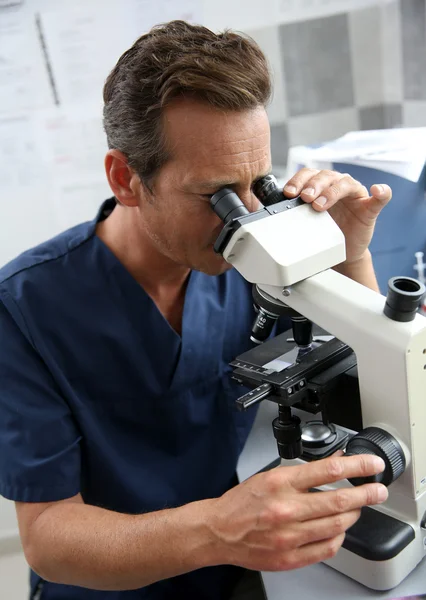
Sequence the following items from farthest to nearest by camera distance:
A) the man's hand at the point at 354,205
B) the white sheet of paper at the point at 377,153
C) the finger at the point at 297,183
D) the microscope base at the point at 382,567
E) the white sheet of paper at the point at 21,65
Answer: the white sheet of paper at the point at 21,65 < the white sheet of paper at the point at 377,153 < the man's hand at the point at 354,205 < the finger at the point at 297,183 < the microscope base at the point at 382,567

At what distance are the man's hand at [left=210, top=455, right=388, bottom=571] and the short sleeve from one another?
0.49 meters

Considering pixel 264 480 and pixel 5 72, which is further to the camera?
pixel 5 72

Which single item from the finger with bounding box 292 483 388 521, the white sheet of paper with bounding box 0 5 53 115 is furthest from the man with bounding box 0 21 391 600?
the white sheet of paper with bounding box 0 5 53 115

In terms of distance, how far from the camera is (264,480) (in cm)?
90

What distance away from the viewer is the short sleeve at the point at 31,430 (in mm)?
1231

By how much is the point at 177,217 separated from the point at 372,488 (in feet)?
2.13

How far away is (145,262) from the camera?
144cm

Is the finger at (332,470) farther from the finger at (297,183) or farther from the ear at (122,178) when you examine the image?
the ear at (122,178)

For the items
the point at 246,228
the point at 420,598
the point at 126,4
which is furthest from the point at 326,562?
the point at 126,4

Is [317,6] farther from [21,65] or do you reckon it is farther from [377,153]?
[21,65]

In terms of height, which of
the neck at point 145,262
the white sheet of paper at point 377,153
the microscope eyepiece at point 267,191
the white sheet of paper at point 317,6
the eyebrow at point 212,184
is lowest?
the neck at point 145,262

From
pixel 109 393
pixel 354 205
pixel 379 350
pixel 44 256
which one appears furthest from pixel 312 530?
pixel 44 256

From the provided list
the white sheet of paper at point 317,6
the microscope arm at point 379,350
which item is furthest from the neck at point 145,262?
the white sheet of paper at point 317,6

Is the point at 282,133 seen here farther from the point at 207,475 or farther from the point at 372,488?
the point at 372,488
